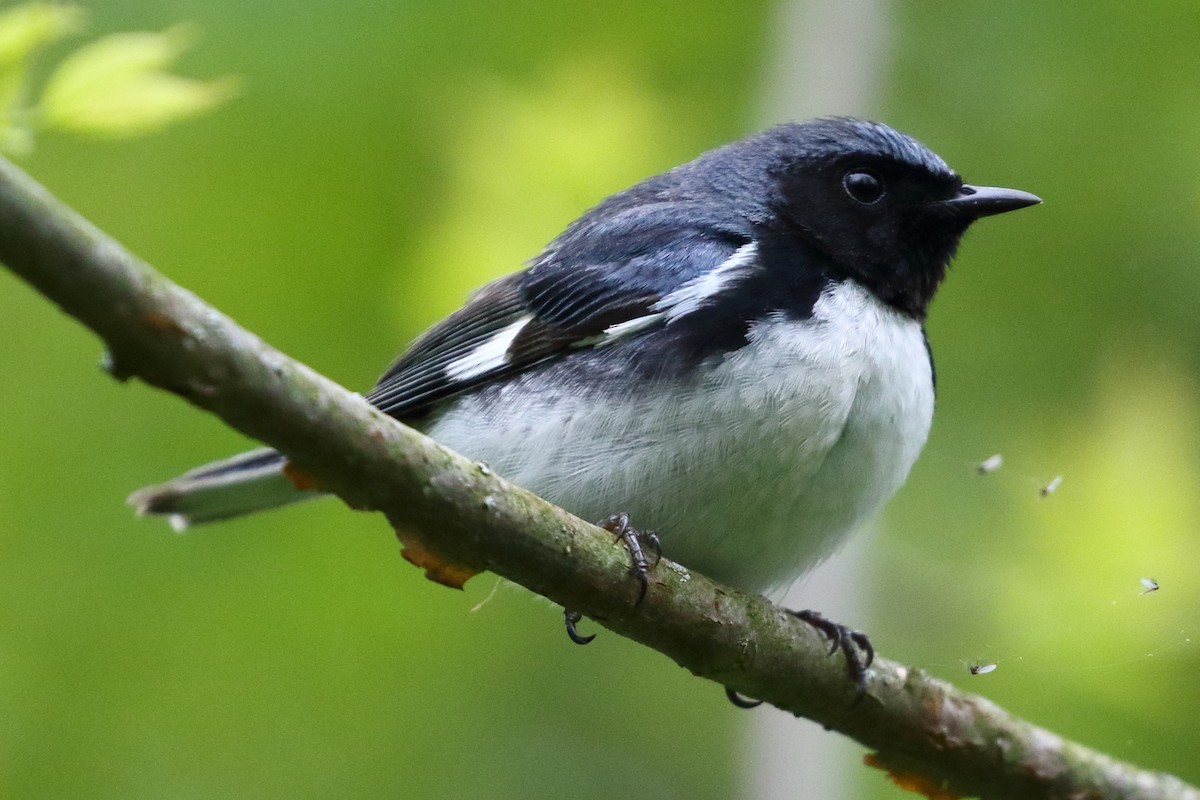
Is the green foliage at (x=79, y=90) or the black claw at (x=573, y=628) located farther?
the black claw at (x=573, y=628)

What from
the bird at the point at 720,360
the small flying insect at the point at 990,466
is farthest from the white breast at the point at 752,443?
the small flying insect at the point at 990,466

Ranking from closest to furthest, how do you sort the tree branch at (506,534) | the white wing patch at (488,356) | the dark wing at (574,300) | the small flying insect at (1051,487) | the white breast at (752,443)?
1. the tree branch at (506,534)
2. the white breast at (752,443)
3. the small flying insect at (1051,487)
4. the dark wing at (574,300)
5. the white wing patch at (488,356)


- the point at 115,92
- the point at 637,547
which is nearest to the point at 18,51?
the point at 115,92

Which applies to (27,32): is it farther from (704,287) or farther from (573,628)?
(573,628)

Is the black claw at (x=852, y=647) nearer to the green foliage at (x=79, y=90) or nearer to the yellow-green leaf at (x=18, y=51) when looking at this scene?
the green foliage at (x=79, y=90)

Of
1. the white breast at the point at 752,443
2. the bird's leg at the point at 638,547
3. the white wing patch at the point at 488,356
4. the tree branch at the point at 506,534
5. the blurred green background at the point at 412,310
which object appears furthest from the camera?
the blurred green background at the point at 412,310

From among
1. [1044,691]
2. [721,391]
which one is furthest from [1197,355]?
[721,391]

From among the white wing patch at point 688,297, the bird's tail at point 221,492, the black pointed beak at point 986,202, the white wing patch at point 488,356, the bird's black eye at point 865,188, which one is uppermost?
the black pointed beak at point 986,202
